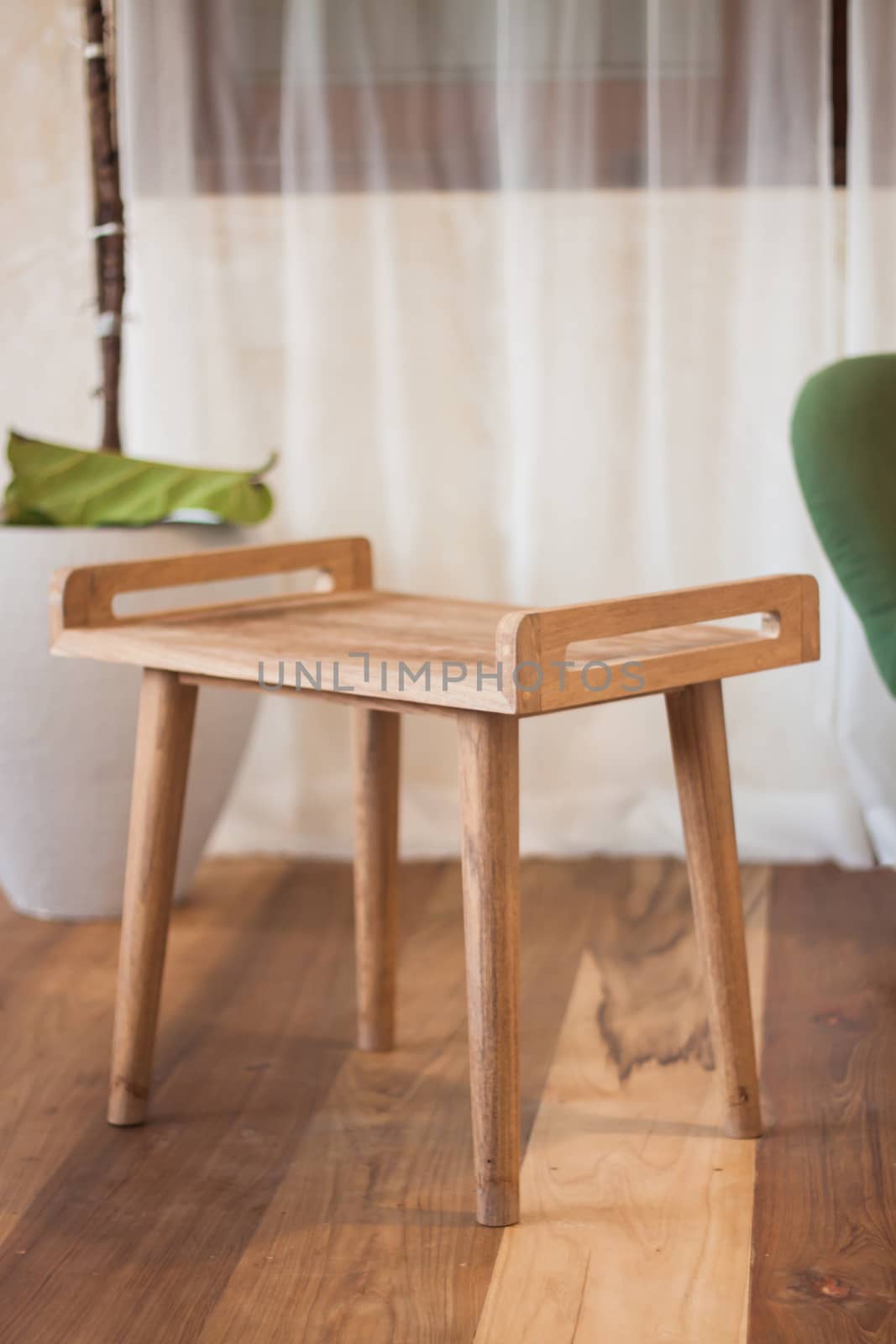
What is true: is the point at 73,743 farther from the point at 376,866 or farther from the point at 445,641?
the point at 445,641

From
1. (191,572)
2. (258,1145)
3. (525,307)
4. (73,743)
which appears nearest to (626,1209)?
(258,1145)

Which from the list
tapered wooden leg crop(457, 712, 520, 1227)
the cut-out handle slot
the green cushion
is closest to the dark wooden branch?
the cut-out handle slot

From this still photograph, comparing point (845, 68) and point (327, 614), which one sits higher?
point (845, 68)

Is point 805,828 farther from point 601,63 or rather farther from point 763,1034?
point 601,63

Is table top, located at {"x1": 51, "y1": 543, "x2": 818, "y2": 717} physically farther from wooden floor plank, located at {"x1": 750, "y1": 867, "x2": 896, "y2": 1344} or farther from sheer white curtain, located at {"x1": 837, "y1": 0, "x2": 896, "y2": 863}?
sheer white curtain, located at {"x1": 837, "y1": 0, "x2": 896, "y2": 863}

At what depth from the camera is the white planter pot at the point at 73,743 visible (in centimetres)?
143

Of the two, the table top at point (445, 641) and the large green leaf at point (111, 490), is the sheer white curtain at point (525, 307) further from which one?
the table top at point (445, 641)

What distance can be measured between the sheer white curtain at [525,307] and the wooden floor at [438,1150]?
305 millimetres

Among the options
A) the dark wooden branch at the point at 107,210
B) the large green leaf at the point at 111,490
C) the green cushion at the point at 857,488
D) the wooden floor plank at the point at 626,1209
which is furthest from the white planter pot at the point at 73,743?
the green cushion at the point at 857,488

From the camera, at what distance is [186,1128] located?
1.10 m

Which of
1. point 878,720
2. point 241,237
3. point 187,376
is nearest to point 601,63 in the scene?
point 241,237

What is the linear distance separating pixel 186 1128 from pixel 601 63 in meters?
1.27

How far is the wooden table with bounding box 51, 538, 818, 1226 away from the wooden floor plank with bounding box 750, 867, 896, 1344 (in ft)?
0.23

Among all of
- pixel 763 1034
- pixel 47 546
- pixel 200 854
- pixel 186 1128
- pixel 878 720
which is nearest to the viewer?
pixel 186 1128
